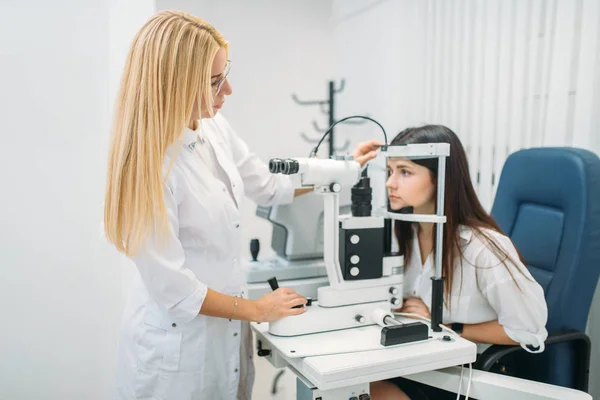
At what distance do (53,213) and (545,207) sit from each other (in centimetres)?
174

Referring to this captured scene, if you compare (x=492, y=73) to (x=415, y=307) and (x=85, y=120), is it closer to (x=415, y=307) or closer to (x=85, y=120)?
(x=415, y=307)

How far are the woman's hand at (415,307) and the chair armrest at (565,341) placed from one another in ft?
0.60

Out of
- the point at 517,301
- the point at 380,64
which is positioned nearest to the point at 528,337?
the point at 517,301

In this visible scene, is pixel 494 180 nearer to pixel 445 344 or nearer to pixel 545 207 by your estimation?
pixel 545 207

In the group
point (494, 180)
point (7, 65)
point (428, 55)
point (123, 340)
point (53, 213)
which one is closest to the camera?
point (123, 340)

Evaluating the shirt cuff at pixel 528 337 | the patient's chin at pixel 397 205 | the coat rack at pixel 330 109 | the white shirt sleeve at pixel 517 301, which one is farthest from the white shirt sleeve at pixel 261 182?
the coat rack at pixel 330 109

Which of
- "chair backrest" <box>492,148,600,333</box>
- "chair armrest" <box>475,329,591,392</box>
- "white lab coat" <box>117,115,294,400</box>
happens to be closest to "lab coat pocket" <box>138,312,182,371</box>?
"white lab coat" <box>117,115,294,400</box>

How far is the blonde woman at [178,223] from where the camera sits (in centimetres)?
103

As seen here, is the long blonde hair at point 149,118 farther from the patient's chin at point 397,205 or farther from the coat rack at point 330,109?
the coat rack at point 330,109

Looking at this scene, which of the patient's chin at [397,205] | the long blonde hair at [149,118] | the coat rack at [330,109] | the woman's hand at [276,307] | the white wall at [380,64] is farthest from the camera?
the coat rack at [330,109]

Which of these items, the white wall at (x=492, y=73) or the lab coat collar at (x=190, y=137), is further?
the white wall at (x=492, y=73)

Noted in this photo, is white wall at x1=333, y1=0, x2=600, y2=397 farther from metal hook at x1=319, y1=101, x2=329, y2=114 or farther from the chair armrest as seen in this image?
metal hook at x1=319, y1=101, x2=329, y2=114

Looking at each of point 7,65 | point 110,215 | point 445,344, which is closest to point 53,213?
point 7,65

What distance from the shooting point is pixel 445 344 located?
110 cm
